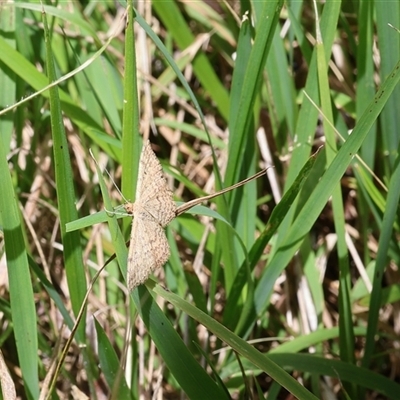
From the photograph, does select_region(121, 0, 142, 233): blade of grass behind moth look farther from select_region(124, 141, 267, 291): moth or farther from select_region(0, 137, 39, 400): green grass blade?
select_region(0, 137, 39, 400): green grass blade

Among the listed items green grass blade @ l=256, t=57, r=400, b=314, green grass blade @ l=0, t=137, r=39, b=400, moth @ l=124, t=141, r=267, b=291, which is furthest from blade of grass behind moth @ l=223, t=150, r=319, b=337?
green grass blade @ l=0, t=137, r=39, b=400

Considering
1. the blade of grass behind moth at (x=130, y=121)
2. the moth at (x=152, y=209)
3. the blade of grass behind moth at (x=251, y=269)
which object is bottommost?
the blade of grass behind moth at (x=251, y=269)

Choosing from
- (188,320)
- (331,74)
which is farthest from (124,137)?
(331,74)

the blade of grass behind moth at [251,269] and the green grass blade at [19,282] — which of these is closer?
the green grass blade at [19,282]

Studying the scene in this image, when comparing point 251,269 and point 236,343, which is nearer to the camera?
point 236,343

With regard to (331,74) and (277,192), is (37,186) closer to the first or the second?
(277,192)

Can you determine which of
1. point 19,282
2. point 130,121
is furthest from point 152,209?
point 19,282

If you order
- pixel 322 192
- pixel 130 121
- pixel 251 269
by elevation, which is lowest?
pixel 251 269

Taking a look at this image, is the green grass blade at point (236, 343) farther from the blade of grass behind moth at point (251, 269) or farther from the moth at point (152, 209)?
the blade of grass behind moth at point (251, 269)

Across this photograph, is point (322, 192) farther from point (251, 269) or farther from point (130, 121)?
point (130, 121)

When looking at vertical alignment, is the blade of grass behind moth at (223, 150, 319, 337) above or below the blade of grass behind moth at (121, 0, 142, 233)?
below

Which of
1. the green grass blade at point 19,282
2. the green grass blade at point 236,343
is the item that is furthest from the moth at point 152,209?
the green grass blade at point 19,282

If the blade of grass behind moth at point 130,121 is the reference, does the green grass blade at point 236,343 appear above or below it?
below
